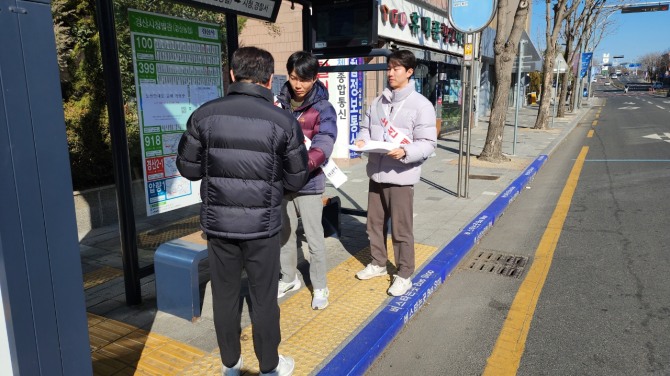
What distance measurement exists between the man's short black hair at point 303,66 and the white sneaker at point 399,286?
1.76 m

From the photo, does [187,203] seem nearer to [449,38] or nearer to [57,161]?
[57,161]

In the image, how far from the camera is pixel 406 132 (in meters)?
3.70

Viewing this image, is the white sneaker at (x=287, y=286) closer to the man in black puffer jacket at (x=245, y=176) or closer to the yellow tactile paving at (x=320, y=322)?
the yellow tactile paving at (x=320, y=322)

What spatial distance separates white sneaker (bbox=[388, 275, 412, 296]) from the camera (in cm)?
378

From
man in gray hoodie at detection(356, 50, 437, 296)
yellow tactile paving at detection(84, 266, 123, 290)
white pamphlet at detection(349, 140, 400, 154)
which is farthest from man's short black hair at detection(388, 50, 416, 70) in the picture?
yellow tactile paving at detection(84, 266, 123, 290)

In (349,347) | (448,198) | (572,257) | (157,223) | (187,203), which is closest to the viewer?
(349,347)

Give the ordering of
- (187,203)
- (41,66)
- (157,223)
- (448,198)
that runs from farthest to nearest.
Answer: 1. (448,198)
2. (157,223)
3. (187,203)
4. (41,66)

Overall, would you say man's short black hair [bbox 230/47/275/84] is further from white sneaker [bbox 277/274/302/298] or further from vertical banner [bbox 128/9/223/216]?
white sneaker [bbox 277/274/302/298]

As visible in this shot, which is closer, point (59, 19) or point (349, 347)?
point (349, 347)

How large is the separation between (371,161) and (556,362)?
1959 mm

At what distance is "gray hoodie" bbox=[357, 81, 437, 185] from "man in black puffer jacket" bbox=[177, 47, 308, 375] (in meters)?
1.41

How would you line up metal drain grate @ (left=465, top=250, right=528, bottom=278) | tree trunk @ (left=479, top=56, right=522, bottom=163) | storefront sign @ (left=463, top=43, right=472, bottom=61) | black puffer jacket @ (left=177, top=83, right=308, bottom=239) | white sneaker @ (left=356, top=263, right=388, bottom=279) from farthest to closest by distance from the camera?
tree trunk @ (left=479, top=56, right=522, bottom=163) < storefront sign @ (left=463, top=43, right=472, bottom=61) < metal drain grate @ (left=465, top=250, right=528, bottom=278) < white sneaker @ (left=356, top=263, right=388, bottom=279) < black puffer jacket @ (left=177, top=83, right=308, bottom=239)

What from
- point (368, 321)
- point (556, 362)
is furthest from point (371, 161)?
point (556, 362)

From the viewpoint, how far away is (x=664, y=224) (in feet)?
19.9
